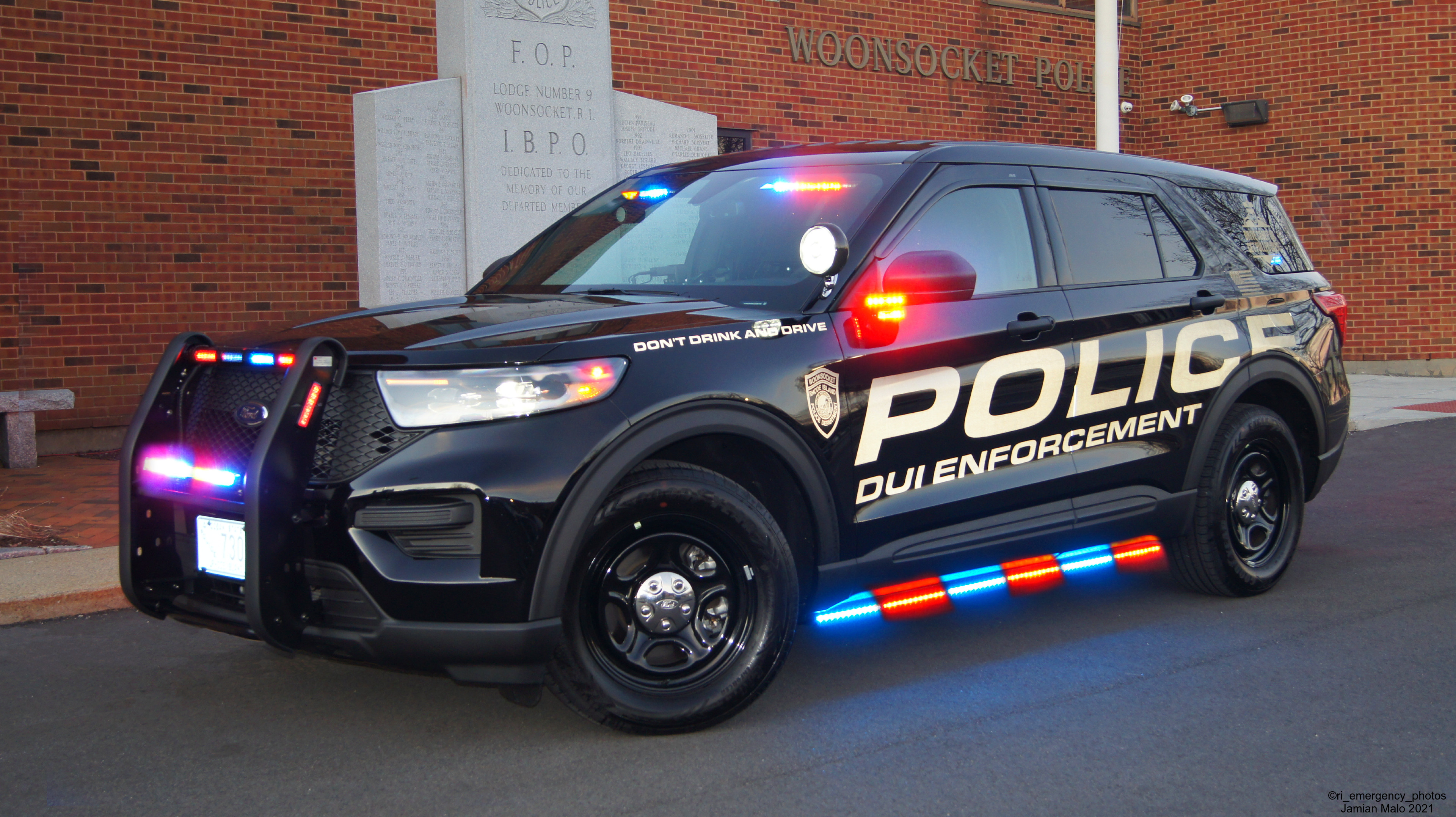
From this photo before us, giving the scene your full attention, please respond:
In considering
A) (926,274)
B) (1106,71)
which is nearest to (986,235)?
(926,274)

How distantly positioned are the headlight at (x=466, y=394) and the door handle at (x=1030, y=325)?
1.82 m

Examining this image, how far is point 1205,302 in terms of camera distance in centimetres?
529

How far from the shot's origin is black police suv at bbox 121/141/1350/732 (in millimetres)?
3428

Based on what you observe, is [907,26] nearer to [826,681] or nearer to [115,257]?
[115,257]

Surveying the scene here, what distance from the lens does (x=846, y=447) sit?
4086 mm

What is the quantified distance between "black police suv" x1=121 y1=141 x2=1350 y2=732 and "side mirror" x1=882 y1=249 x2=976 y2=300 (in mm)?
10

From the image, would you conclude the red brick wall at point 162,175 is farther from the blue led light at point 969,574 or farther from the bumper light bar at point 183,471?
the blue led light at point 969,574

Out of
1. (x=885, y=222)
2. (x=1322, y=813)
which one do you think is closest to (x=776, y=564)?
(x=885, y=222)

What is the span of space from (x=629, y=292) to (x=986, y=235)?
1.32 meters

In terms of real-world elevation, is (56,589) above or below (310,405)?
below

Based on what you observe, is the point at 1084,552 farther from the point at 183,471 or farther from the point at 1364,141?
the point at 1364,141

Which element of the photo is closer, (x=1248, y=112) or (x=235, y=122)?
(x=235, y=122)

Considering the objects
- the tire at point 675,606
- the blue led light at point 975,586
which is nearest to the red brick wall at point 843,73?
the blue led light at point 975,586

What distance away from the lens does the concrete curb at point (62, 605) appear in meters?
5.36
